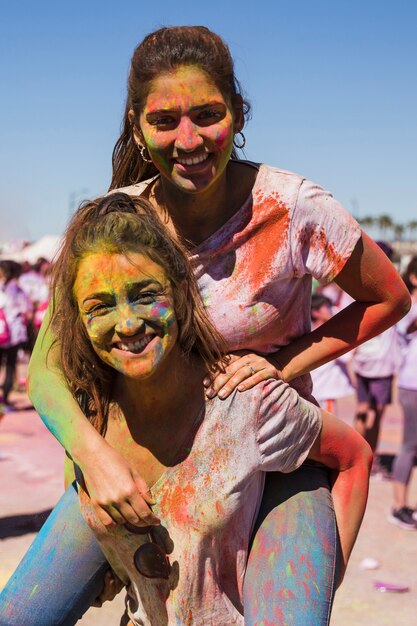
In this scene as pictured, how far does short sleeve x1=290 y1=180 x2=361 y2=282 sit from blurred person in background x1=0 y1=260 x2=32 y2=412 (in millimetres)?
8178

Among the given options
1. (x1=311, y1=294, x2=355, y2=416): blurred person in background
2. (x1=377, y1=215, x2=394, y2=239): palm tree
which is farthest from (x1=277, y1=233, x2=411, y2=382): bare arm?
(x1=377, y1=215, x2=394, y2=239): palm tree

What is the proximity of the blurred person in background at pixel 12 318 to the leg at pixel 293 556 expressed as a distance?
8.21 metres

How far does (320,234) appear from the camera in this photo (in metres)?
2.30

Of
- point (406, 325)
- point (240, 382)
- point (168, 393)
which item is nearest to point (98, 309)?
point (168, 393)

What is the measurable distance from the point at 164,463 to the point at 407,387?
4390mm

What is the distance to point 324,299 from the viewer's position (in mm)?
6648

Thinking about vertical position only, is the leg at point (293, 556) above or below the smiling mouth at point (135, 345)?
below

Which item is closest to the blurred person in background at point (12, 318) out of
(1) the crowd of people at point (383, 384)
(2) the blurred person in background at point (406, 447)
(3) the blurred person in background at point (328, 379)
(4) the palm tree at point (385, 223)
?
(1) the crowd of people at point (383, 384)

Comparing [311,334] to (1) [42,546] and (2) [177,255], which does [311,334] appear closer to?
(2) [177,255]

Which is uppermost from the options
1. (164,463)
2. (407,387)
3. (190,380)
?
(190,380)

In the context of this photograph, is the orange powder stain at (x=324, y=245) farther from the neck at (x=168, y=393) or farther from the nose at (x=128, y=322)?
the nose at (x=128, y=322)

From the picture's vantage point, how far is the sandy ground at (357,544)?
464cm

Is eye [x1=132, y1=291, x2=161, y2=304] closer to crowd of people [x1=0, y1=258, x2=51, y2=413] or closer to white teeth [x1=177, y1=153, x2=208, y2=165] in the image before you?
white teeth [x1=177, y1=153, x2=208, y2=165]

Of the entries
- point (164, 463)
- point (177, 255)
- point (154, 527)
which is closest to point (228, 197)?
point (177, 255)
